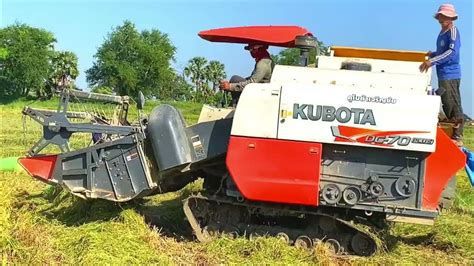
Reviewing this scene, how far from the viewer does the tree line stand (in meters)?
73.1

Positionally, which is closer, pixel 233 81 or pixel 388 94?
pixel 388 94

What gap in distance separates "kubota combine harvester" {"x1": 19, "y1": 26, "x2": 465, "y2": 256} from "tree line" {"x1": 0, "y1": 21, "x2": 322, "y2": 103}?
63333mm

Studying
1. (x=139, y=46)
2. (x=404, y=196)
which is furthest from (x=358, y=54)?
(x=139, y=46)

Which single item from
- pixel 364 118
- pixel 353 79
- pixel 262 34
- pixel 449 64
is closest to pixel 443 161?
pixel 364 118

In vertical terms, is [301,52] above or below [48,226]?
above

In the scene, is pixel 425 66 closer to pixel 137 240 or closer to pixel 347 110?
pixel 347 110

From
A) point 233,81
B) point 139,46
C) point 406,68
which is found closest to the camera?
point 406,68

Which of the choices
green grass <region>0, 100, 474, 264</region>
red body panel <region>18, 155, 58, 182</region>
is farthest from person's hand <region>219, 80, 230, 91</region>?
red body panel <region>18, 155, 58, 182</region>

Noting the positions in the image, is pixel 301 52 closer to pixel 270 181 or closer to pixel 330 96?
pixel 330 96

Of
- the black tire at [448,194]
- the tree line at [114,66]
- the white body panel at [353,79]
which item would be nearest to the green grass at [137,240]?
the black tire at [448,194]

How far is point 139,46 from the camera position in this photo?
77.8 m

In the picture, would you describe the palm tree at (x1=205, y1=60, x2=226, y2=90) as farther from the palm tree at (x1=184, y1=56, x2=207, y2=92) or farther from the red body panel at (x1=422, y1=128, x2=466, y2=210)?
the red body panel at (x1=422, y1=128, x2=466, y2=210)

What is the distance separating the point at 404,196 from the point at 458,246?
3.93 feet

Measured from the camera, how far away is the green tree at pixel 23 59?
72.6 metres
